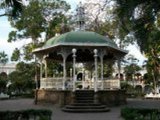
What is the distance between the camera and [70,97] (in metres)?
26.9

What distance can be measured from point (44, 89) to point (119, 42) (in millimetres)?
18158

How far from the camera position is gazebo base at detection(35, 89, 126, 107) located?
27052mm

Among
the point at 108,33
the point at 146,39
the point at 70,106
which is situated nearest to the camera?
the point at 146,39

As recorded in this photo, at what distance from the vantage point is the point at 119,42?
45.8 meters

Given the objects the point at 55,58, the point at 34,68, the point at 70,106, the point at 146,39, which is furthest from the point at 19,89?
the point at 146,39

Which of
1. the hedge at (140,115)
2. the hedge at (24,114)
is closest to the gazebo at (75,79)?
the hedge at (140,115)

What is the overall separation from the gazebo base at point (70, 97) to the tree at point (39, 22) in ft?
49.3

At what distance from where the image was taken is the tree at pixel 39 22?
142ft

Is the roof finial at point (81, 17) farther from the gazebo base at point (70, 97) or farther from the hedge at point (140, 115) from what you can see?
the hedge at point (140, 115)

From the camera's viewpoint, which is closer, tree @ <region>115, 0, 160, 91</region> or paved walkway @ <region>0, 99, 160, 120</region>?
tree @ <region>115, 0, 160, 91</region>

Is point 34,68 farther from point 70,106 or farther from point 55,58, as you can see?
point 70,106

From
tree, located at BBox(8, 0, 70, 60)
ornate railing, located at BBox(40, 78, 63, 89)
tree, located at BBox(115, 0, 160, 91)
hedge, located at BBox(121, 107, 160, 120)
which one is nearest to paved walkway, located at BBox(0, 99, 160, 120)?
ornate railing, located at BBox(40, 78, 63, 89)

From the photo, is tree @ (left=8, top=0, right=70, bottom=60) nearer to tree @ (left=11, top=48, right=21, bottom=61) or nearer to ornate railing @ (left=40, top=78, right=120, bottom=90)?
tree @ (left=11, top=48, right=21, bottom=61)

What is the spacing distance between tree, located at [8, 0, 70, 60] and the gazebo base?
1503 centimetres
